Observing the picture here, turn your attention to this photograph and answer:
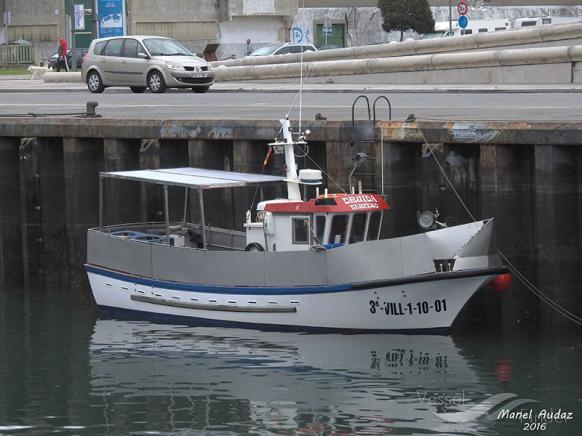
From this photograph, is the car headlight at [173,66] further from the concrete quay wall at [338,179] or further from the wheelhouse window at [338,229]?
the wheelhouse window at [338,229]

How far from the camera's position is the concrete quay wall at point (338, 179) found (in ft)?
63.0

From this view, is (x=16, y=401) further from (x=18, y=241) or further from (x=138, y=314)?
(x=18, y=241)

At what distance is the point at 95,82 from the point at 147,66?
6.22 feet

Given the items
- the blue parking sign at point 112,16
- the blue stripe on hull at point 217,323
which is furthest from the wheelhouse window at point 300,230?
the blue parking sign at point 112,16

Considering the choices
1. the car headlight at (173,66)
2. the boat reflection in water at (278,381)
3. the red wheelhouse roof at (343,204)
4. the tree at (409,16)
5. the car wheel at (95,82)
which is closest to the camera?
the boat reflection in water at (278,381)

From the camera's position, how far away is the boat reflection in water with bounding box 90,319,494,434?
15727 mm

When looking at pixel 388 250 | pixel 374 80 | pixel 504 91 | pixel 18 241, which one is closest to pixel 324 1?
pixel 374 80

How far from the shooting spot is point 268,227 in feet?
66.9

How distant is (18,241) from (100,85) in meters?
12.4

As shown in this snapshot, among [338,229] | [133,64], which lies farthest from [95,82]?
[338,229]

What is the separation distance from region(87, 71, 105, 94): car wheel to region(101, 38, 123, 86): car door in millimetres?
249

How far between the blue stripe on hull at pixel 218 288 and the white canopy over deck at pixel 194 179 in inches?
25.4

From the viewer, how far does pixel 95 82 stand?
37.1 m

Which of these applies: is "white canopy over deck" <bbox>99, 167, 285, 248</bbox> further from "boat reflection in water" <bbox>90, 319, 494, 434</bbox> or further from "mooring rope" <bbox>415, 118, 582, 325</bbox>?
"mooring rope" <bbox>415, 118, 582, 325</bbox>
